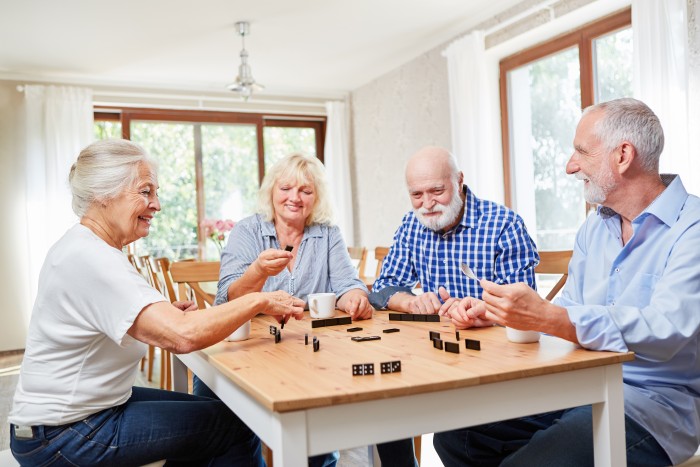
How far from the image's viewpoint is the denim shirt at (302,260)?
81.7 inches

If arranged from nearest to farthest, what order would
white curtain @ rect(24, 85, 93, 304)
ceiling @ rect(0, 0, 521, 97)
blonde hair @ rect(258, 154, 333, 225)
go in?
blonde hair @ rect(258, 154, 333, 225)
ceiling @ rect(0, 0, 521, 97)
white curtain @ rect(24, 85, 93, 304)

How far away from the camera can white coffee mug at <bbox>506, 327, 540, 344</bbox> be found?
1248mm

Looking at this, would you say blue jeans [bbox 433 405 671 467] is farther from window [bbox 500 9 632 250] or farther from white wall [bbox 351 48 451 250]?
white wall [bbox 351 48 451 250]

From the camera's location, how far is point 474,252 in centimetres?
204

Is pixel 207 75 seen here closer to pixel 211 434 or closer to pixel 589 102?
pixel 589 102

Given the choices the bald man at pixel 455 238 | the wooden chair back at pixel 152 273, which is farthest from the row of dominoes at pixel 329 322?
the wooden chair back at pixel 152 273

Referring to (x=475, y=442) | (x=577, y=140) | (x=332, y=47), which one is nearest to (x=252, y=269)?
(x=475, y=442)

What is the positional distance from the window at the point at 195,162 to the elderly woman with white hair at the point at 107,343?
4624mm

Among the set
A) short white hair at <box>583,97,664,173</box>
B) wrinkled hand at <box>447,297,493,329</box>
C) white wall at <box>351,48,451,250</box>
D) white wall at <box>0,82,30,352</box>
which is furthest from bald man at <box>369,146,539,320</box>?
white wall at <box>0,82,30,352</box>

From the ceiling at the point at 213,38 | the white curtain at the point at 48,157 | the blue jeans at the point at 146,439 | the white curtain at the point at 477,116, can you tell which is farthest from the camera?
the white curtain at the point at 48,157

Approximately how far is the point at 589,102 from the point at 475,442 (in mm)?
2914

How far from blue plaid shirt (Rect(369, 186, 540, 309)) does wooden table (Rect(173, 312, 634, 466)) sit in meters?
0.70

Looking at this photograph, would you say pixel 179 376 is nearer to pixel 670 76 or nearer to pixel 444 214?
pixel 444 214

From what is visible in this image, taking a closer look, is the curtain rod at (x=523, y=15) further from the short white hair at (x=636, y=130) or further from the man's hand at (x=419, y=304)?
the man's hand at (x=419, y=304)
